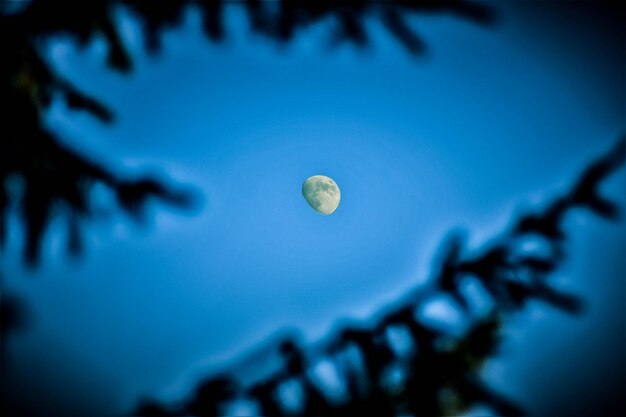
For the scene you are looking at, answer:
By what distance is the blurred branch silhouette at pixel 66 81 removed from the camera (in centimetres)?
135

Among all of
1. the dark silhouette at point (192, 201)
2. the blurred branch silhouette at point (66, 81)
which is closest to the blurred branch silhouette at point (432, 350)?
the dark silhouette at point (192, 201)

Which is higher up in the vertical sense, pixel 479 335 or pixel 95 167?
pixel 95 167

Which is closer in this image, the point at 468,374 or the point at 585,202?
the point at 468,374

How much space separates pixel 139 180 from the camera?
1.30 meters

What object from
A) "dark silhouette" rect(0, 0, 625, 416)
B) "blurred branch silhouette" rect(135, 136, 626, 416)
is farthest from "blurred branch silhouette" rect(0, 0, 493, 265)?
"blurred branch silhouette" rect(135, 136, 626, 416)

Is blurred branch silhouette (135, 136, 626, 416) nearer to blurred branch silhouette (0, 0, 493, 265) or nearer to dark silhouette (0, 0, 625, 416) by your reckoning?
dark silhouette (0, 0, 625, 416)

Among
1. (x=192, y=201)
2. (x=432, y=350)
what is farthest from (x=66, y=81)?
(x=432, y=350)

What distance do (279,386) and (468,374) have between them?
1122 mm

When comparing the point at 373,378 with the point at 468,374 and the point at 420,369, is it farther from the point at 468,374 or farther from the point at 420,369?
the point at 468,374

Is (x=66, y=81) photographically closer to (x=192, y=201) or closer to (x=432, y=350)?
(x=192, y=201)

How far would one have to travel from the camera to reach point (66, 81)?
163cm

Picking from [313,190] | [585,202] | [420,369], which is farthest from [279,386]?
[313,190]

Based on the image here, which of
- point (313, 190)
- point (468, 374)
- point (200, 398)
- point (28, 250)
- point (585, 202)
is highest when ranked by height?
point (313, 190)

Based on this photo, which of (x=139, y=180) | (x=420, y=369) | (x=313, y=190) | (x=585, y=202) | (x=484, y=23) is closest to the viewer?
(x=139, y=180)
